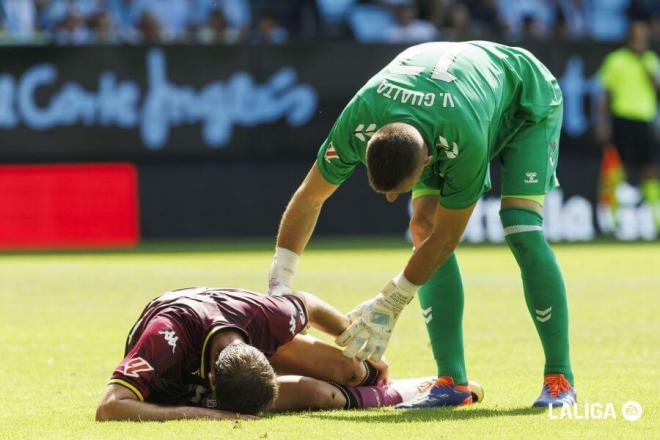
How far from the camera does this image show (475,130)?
6059 millimetres

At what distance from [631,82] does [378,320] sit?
13.5 m

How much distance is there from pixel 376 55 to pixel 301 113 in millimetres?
1358

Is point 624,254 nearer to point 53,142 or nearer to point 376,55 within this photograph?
point 376,55

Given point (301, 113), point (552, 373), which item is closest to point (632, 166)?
point (301, 113)

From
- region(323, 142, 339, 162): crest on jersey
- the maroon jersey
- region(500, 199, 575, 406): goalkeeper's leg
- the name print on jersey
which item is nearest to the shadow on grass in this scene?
region(500, 199, 575, 406): goalkeeper's leg

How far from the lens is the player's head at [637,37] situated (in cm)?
1859

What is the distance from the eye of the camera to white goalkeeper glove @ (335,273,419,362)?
6.36 m

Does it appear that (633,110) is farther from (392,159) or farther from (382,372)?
(392,159)

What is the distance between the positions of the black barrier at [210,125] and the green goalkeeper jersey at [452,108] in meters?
11.6

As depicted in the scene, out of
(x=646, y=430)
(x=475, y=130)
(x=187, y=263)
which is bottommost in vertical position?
(x=187, y=263)

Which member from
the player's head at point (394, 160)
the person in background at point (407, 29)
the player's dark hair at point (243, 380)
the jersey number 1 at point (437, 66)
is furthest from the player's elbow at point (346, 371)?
the person in background at point (407, 29)

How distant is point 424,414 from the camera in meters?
6.50

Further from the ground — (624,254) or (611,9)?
(611,9)

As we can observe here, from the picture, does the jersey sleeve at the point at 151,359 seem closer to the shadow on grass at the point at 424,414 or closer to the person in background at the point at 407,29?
the shadow on grass at the point at 424,414
